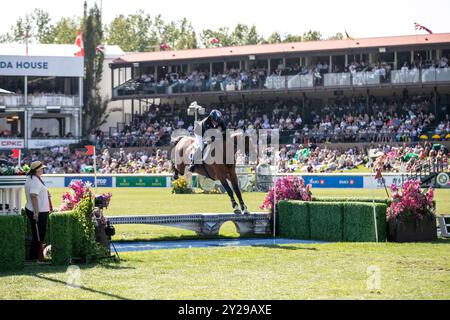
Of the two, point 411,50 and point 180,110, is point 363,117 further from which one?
point 180,110

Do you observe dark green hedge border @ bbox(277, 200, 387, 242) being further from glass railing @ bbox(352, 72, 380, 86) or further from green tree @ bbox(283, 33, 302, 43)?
green tree @ bbox(283, 33, 302, 43)

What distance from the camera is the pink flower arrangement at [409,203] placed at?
742 inches

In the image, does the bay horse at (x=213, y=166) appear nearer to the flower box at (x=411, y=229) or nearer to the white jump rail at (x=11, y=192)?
the flower box at (x=411, y=229)

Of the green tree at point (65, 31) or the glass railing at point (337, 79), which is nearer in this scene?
the glass railing at point (337, 79)

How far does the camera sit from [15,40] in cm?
10062

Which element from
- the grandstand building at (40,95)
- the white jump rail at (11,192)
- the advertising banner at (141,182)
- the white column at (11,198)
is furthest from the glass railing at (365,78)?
the white column at (11,198)

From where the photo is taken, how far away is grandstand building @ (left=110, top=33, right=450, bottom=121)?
2163 inches

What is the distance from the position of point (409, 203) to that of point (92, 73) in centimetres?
5407

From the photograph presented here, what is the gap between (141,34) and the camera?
105 meters

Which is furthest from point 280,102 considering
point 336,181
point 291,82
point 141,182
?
point 336,181

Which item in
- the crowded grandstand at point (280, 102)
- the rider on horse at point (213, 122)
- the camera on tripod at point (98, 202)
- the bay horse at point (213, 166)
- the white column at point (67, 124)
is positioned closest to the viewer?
the camera on tripod at point (98, 202)

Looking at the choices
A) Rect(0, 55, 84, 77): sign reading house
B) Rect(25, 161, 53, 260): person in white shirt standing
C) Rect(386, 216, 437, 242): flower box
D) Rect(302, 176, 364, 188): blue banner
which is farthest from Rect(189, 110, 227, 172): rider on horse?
Rect(0, 55, 84, 77): sign reading house

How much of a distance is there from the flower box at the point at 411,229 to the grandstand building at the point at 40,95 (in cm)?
4622

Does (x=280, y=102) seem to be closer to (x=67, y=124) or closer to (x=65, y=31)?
(x=67, y=124)
